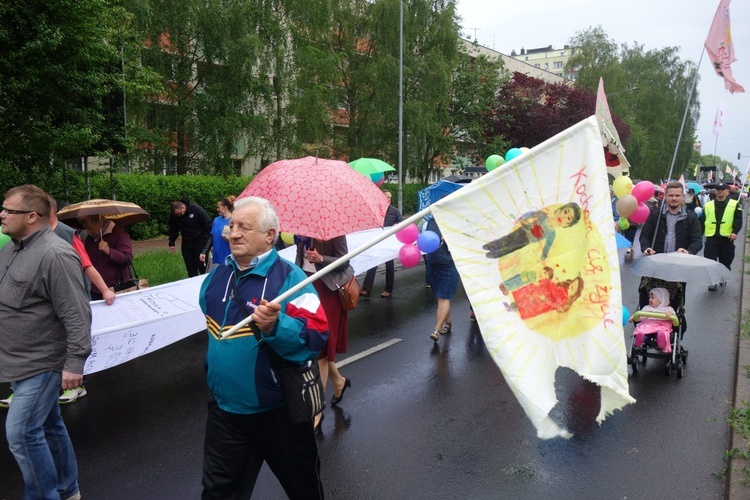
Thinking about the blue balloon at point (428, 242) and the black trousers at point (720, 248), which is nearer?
the blue balloon at point (428, 242)

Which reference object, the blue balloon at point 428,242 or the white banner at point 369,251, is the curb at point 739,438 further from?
the white banner at point 369,251

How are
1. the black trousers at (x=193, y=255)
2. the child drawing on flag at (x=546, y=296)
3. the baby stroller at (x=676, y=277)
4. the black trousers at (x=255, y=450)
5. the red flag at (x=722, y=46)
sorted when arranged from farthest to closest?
1. the black trousers at (x=193, y=255)
2. the red flag at (x=722, y=46)
3. the baby stroller at (x=676, y=277)
4. the black trousers at (x=255, y=450)
5. the child drawing on flag at (x=546, y=296)

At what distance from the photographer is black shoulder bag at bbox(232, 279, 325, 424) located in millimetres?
2516

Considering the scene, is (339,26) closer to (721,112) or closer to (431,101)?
(431,101)

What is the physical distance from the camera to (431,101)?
25203mm

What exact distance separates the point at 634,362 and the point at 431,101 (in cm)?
2051

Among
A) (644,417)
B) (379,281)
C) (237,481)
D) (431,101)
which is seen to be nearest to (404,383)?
(644,417)

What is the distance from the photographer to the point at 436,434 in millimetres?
4684

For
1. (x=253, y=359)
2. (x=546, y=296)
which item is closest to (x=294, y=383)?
(x=253, y=359)

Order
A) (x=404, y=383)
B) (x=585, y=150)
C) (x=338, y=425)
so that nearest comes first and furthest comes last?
(x=585, y=150) < (x=338, y=425) < (x=404, y=383)

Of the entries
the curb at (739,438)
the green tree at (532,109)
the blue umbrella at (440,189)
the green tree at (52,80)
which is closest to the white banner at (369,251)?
the blue umbrella at (440,189)

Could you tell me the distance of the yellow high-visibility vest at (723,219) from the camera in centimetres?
1001

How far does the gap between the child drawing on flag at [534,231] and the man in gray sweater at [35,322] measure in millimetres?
2252

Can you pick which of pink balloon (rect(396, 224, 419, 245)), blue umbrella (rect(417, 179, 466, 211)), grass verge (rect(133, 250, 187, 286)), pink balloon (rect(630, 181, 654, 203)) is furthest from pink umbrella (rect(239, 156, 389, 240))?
grass verge (rect(133, 250, 187, 286))
